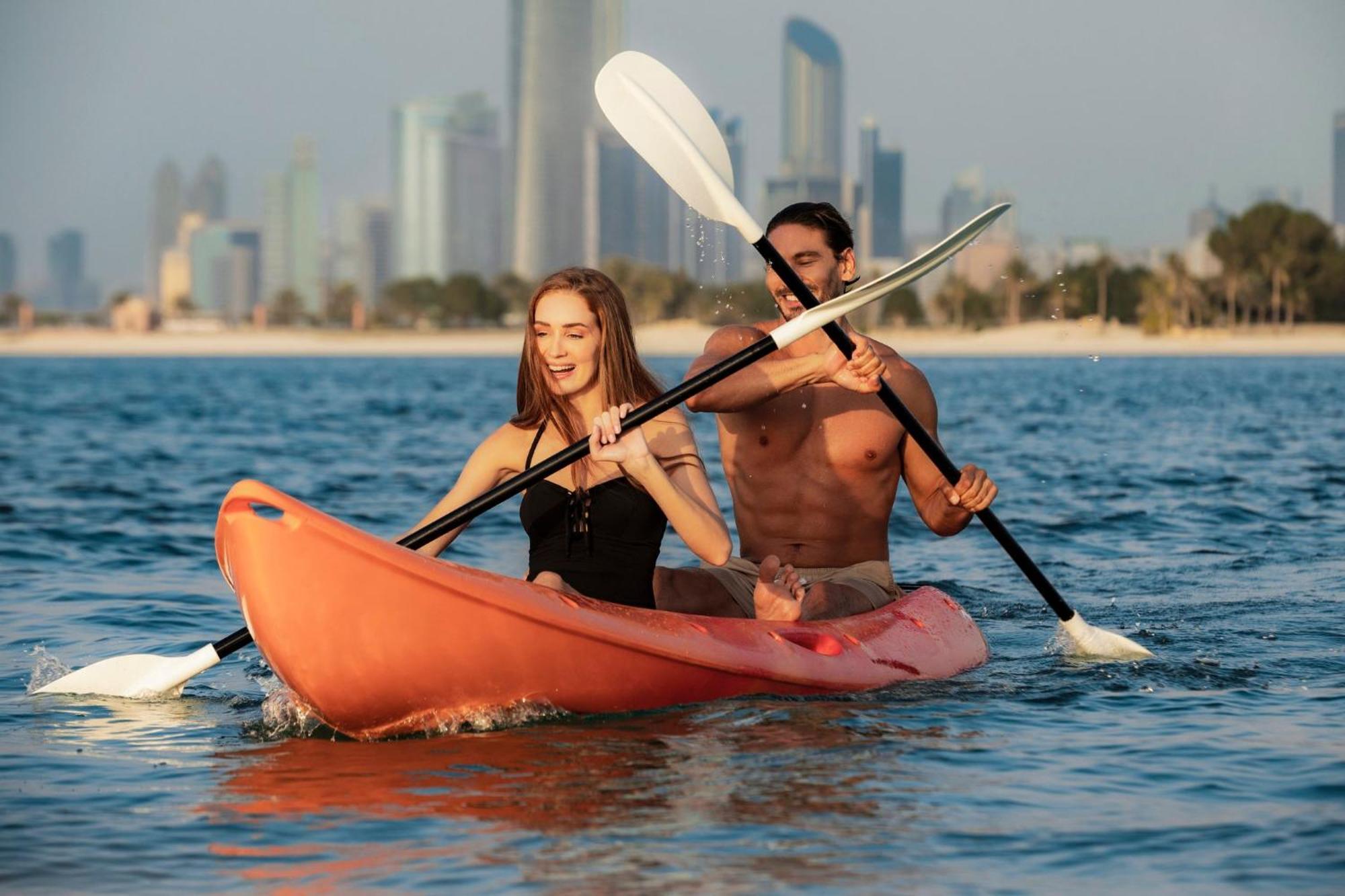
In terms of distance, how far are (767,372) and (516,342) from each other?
104759 mm

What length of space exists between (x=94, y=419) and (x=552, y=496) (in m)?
25.5

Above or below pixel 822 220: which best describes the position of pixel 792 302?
below

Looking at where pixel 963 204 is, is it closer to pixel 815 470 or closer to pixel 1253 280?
pixel 815 470

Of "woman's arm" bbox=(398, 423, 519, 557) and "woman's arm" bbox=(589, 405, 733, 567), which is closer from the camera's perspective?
"woman's arm" bbox=(589, 405, 733, 567)

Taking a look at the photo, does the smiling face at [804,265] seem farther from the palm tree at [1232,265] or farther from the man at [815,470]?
the palm tree at [1232,265]

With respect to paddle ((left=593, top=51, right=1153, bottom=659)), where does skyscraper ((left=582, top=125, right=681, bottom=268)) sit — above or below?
above

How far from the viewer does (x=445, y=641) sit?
4.68 metres

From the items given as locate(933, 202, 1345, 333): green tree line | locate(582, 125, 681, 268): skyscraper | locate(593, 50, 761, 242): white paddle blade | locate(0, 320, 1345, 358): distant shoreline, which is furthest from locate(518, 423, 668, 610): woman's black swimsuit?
locate(582, 125, 681, 268): skyscraper

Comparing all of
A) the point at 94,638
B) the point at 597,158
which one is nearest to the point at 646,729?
the point at 94,638

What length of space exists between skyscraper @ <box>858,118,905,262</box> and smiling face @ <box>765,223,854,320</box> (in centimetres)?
49

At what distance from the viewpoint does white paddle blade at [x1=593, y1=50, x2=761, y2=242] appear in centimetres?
574

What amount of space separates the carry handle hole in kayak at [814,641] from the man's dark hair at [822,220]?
1284 mm

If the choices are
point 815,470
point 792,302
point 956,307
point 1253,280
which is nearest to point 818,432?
point 815,470

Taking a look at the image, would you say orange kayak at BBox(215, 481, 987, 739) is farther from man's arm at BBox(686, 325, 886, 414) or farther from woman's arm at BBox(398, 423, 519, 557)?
man's arm at BBox(686, 325, 886, 414)
